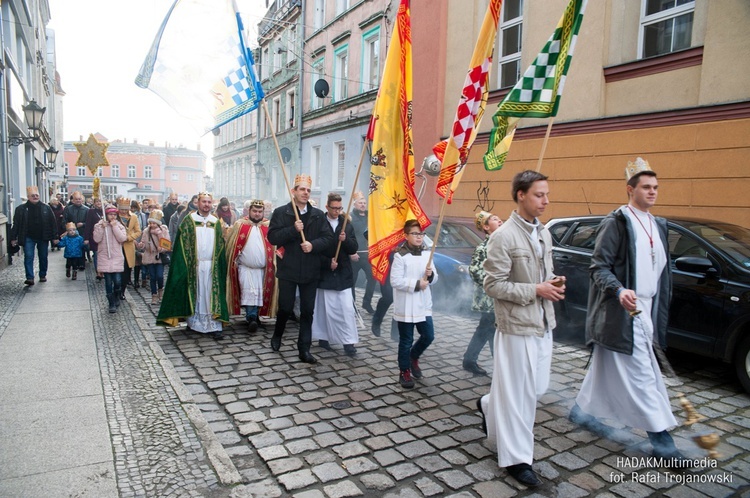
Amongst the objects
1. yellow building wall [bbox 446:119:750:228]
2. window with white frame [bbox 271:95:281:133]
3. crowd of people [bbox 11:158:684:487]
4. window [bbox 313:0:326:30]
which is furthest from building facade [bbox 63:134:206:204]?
crowd of people [bbox 11:158:684:487]

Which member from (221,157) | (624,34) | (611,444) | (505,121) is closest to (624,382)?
(611,444)

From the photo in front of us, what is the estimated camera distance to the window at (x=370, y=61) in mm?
19672

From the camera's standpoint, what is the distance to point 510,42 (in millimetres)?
13344

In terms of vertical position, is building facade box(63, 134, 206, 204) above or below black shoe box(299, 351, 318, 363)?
above

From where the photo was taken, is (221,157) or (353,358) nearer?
(353,358)

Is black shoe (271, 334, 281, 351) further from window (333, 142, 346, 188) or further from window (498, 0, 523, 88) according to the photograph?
window (333, 142, 346, 188)

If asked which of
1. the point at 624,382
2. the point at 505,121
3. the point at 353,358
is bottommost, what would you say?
the point at 353,358

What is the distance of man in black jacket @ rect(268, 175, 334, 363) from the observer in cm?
582

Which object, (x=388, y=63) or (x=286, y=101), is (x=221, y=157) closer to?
(x=286, y=101)

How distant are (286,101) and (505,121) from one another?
83.7 feet

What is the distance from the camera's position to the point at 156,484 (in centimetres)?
329

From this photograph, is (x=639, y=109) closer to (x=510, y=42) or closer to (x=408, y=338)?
(x=510, y=42)

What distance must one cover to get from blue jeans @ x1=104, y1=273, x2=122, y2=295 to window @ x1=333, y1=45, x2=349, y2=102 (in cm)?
1529

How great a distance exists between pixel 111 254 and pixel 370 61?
14.3m
